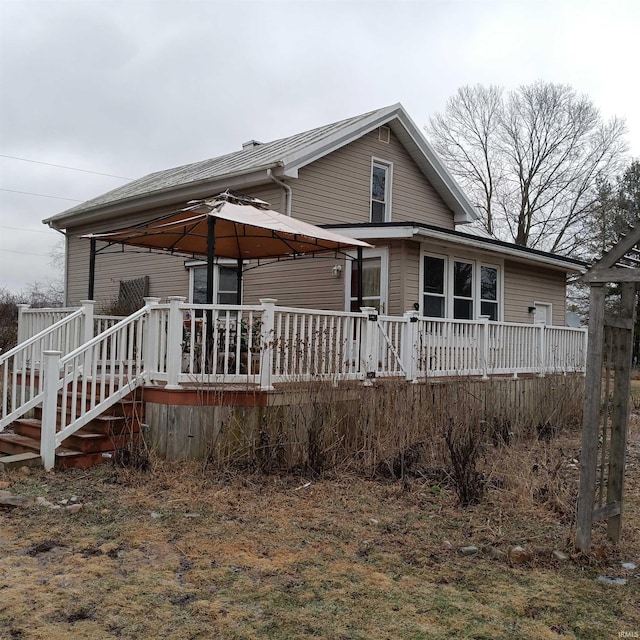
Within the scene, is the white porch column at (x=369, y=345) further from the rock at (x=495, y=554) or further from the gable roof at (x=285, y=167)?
the gable roof at (x=285, y=167)

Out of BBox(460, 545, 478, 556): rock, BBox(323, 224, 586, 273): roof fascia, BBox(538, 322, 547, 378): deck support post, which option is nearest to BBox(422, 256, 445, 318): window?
BBox(323, 224, 586, 273): roof fascia

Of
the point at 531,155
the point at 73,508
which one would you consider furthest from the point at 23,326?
the point at 531,155

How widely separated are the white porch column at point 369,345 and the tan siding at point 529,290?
637 cm

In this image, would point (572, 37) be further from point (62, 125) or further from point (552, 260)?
point (62, 125)

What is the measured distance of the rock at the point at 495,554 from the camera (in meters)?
4.32

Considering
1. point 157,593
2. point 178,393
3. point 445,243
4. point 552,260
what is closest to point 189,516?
point 157,593

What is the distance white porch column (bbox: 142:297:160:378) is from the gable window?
794 centimetres

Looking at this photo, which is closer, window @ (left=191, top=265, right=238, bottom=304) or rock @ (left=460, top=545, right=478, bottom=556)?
rock @ (left=460, top=545, right=478, bottom=556)

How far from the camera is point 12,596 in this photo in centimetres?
352

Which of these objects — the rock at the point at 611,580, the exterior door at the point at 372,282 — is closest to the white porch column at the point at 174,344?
the rock at the point at 611,580

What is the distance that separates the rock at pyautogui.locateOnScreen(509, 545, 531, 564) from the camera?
4.22 m

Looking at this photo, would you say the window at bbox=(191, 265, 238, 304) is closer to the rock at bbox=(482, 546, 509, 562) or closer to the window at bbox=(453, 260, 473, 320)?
the window at bbox=(453, 260, 473, 320)

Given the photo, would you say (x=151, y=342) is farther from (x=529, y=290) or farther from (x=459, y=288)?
(x=529, y=290)

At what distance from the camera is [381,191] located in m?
14.4
